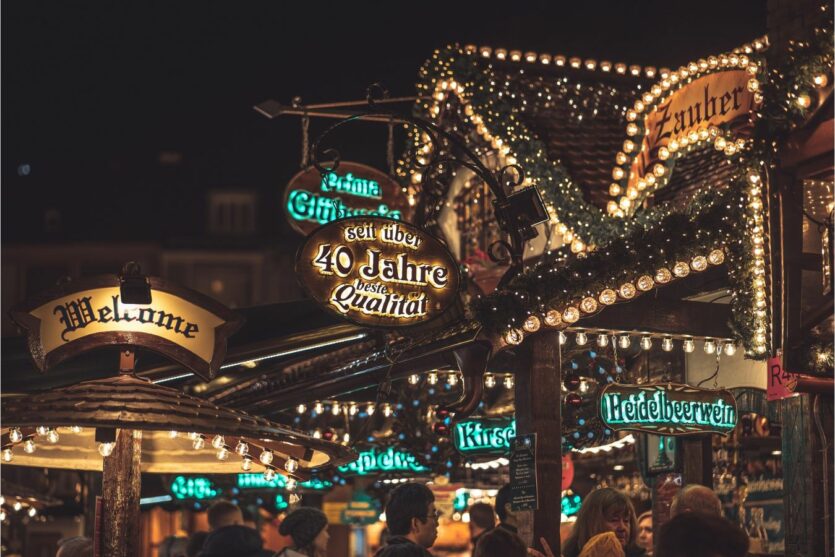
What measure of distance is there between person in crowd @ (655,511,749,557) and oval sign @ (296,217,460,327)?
202 inches

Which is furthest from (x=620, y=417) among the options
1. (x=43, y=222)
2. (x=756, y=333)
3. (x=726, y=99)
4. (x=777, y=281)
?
(x=43, y=222)

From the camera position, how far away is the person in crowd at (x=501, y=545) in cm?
685

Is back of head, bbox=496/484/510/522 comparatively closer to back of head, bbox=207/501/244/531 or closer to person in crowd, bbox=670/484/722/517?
back of head, bbox=207/501/244/531

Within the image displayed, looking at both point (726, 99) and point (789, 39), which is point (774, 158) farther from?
point (726, 99)

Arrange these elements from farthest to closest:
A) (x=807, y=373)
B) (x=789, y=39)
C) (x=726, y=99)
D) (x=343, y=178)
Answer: (x=343, y=178) → (x=726, y=99) → (x=789, y=39) → (x=807, y=373)

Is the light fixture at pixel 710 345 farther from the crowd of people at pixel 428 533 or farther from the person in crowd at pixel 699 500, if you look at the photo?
the person in crowd at pixel 699 500

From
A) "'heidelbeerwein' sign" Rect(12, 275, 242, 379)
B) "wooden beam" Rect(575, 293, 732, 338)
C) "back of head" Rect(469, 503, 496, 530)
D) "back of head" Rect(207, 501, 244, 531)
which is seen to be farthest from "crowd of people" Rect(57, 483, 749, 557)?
"back of head" Rect(469, 503, 496, 530)

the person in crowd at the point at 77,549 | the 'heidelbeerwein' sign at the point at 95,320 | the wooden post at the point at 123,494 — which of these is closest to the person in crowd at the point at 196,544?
the person in crowd at the point at 77,549

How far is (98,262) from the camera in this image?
145 ft

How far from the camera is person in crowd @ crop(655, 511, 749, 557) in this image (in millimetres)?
4641

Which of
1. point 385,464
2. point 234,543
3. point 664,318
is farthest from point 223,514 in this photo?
point 385,464

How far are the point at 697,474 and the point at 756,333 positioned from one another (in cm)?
479

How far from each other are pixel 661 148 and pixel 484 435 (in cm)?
345

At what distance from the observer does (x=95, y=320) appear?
8.55 metres
